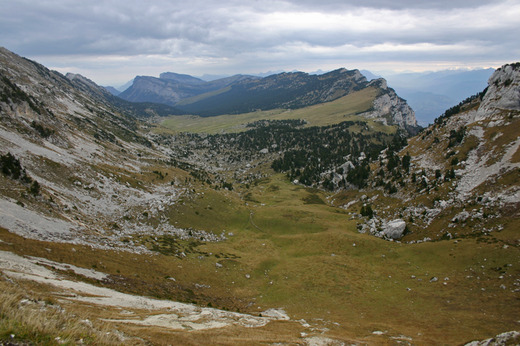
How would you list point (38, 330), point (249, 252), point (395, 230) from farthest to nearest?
1. point (395, 230)
2. point (249, 252)
3. point (38, 330)

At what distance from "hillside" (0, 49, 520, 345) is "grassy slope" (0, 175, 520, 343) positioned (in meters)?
0.39

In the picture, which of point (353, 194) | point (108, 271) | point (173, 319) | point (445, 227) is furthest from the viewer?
point (353, 194)

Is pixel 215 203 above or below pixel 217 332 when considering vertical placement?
below

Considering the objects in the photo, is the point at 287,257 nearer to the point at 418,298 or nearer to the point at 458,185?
the point at 418,298

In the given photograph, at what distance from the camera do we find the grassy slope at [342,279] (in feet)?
131

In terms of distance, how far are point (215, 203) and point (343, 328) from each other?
82.0 meters

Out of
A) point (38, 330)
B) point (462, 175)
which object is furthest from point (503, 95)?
point (38, 330)

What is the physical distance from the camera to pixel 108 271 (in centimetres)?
4244

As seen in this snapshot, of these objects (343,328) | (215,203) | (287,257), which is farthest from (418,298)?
(215,203)

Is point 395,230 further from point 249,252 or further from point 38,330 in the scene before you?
point 38,330

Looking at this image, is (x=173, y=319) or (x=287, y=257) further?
(x=287, y=257)

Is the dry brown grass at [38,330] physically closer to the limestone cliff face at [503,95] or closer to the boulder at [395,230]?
the boulder at [395,230]

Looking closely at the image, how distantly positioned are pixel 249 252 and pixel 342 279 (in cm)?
2996

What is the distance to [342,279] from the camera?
62.1m
